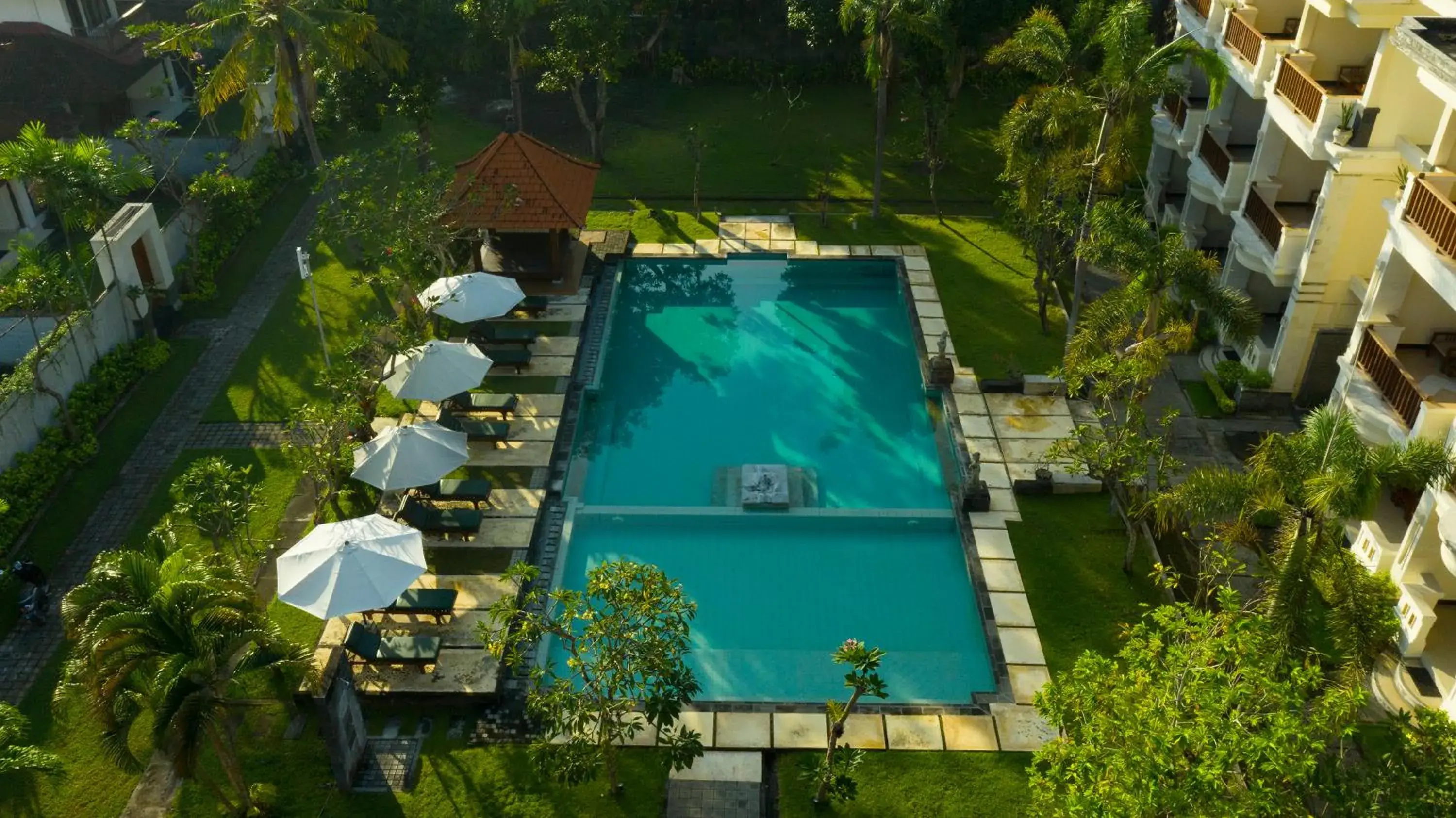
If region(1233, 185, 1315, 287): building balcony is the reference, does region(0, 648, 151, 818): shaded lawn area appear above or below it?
below

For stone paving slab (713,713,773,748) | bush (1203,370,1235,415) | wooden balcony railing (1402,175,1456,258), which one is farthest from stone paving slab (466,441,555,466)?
wooden balcony railing (1402,175,1456,258)

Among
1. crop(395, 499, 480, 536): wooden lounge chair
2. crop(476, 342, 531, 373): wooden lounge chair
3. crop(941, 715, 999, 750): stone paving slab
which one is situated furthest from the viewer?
crop(476, 342, 531, 373): wooden lounge chair

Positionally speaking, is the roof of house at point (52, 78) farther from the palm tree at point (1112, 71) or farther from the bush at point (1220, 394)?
the bush at point (1220, 394)

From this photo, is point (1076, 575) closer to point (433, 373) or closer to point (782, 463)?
point (782, 463)

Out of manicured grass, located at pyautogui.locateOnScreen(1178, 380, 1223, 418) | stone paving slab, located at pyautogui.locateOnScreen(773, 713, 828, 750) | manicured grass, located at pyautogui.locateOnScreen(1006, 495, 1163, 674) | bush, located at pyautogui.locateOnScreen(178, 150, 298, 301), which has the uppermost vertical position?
bush, located at pyautogui.locateOnScreen(178, 150, 298, 301)

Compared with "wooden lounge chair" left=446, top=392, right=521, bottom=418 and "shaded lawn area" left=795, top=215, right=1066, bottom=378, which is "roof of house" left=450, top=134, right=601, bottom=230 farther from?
"shaded lawn area" left=795, top=215, right=1066, bottom=378

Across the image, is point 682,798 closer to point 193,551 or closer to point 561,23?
point 193,551

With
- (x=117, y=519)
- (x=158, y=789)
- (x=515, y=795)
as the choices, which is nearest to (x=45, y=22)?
(x=117, y=519)
